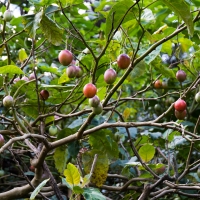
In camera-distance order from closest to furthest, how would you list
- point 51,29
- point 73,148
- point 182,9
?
point 182,9
point 51,29
point 73,148

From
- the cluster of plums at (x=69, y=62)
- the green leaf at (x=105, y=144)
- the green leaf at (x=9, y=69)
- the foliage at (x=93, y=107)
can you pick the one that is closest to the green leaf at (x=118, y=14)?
the foliage at (x=93, y=107)

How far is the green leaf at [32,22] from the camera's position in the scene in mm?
1013

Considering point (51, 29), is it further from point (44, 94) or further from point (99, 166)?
point (99, 166)

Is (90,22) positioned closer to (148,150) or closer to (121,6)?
(148,150)

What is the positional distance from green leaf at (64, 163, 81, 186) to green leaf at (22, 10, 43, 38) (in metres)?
0.36

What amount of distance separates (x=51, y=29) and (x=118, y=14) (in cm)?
20

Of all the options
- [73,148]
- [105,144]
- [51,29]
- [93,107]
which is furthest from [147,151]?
[51,29]

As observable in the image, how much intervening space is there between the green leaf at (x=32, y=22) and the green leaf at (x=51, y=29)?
0.01 m

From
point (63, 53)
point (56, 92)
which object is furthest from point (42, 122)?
point (63, 53)

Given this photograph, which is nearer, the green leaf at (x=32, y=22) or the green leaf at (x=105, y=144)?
the green leaf at (x=32, y=22)

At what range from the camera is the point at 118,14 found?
92 cm

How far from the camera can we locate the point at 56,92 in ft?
4.20

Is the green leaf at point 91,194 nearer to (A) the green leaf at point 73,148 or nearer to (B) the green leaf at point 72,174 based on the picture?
(B) the green leaf at point 72,174

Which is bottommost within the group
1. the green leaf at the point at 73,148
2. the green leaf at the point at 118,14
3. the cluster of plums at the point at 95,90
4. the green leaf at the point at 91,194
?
the green leaf at the point at 73,148
